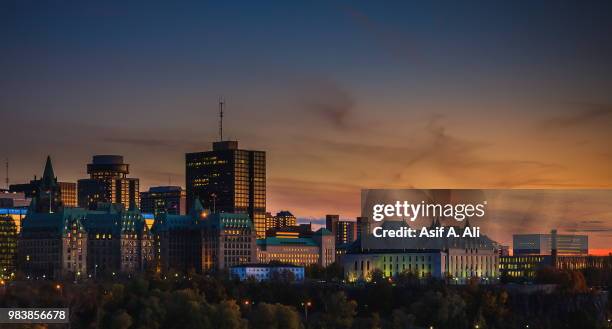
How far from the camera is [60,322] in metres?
150

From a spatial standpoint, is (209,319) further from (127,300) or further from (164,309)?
(127,300)

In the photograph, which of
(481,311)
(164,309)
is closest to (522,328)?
(481,311)

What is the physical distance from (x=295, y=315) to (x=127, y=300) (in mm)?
22698

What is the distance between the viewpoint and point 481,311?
200m

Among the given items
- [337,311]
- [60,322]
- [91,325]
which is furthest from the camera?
[337,311]

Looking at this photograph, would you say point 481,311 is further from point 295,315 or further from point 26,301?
point 26,301

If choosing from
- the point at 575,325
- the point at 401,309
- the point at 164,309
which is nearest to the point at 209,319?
the point at 164,309

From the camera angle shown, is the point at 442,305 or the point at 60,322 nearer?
the point at 60,322

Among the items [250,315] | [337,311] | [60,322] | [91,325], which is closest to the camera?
[60,322]

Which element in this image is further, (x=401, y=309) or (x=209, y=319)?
(x=401, y=309)

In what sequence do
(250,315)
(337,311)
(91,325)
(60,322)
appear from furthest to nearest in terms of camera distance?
(337,311) < (250,315) < (91,325) < (60,322)

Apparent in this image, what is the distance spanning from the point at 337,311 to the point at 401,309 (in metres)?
9.32

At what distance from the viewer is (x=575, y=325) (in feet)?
654

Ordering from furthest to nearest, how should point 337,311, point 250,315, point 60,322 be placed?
point 337,311, point 250,315, point 60,322
